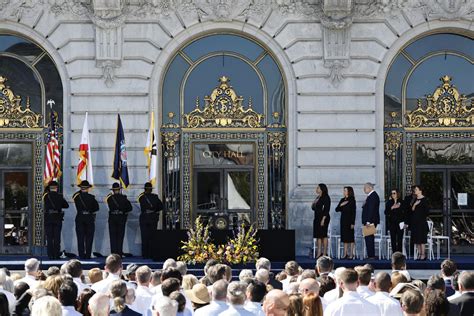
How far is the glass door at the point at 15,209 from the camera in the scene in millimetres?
30453

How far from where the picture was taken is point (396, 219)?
28.4 meters

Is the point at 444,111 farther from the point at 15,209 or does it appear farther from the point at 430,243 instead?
the point at 15,209

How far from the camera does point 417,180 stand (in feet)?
99.6

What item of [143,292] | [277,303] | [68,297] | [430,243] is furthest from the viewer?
[430,243]

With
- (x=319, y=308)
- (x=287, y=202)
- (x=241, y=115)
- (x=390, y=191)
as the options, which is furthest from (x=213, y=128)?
(x=319, y=308)

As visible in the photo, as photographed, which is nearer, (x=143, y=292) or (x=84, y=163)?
(x=143, y=292)

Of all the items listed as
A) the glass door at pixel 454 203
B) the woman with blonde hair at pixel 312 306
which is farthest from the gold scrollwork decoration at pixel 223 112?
the woman with blonde hair at pixel 312 306

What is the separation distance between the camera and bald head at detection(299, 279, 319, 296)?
12.5 meters

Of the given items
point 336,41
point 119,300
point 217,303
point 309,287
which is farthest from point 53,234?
point 217,303

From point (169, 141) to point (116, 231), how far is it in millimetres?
3142

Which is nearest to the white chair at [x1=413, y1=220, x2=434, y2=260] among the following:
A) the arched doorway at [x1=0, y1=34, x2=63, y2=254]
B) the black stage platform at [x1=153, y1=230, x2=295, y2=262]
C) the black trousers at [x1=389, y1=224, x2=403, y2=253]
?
the black trousers at [x1=389, y1=224, x2=403, y2=253]

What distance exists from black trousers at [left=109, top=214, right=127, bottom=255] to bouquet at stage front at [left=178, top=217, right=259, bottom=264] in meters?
3.37

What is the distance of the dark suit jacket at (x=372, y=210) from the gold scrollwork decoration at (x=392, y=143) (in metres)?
2.69

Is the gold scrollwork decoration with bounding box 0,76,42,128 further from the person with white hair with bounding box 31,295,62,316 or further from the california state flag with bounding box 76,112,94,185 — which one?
the person with white hair with bounding box 31,295,62,316
